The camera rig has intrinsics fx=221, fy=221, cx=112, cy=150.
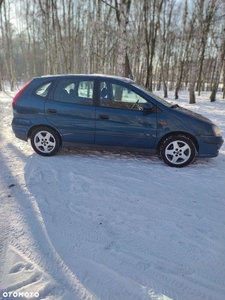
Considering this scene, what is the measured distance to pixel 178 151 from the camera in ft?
14.2

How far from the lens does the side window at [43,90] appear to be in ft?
14.8

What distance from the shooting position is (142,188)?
3.48 metres

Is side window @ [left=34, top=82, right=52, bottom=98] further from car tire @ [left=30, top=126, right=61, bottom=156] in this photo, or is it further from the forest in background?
the forest in background

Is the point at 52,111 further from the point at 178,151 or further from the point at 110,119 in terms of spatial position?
the point at 178,151

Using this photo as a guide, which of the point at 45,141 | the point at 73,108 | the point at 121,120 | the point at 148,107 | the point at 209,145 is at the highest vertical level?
the point at 148,107

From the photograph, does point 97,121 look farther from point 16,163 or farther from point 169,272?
point 169,272

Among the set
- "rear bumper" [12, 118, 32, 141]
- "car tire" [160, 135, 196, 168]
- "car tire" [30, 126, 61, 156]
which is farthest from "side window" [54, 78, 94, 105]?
"car tire" [160, 135, 196, 168]

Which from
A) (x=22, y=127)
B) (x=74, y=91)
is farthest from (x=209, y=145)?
(x=22, y=127)

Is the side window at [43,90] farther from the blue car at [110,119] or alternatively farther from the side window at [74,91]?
the side window at [74,91]

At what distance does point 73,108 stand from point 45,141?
0.95 m

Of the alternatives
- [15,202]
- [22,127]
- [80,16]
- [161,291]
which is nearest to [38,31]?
[80,16]

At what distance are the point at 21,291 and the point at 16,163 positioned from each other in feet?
9.44

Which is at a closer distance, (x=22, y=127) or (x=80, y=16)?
(x=22, y=127)

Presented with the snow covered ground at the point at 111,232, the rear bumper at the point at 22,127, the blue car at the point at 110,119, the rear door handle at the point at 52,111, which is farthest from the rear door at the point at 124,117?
the rear bumper at the point at 22,127
